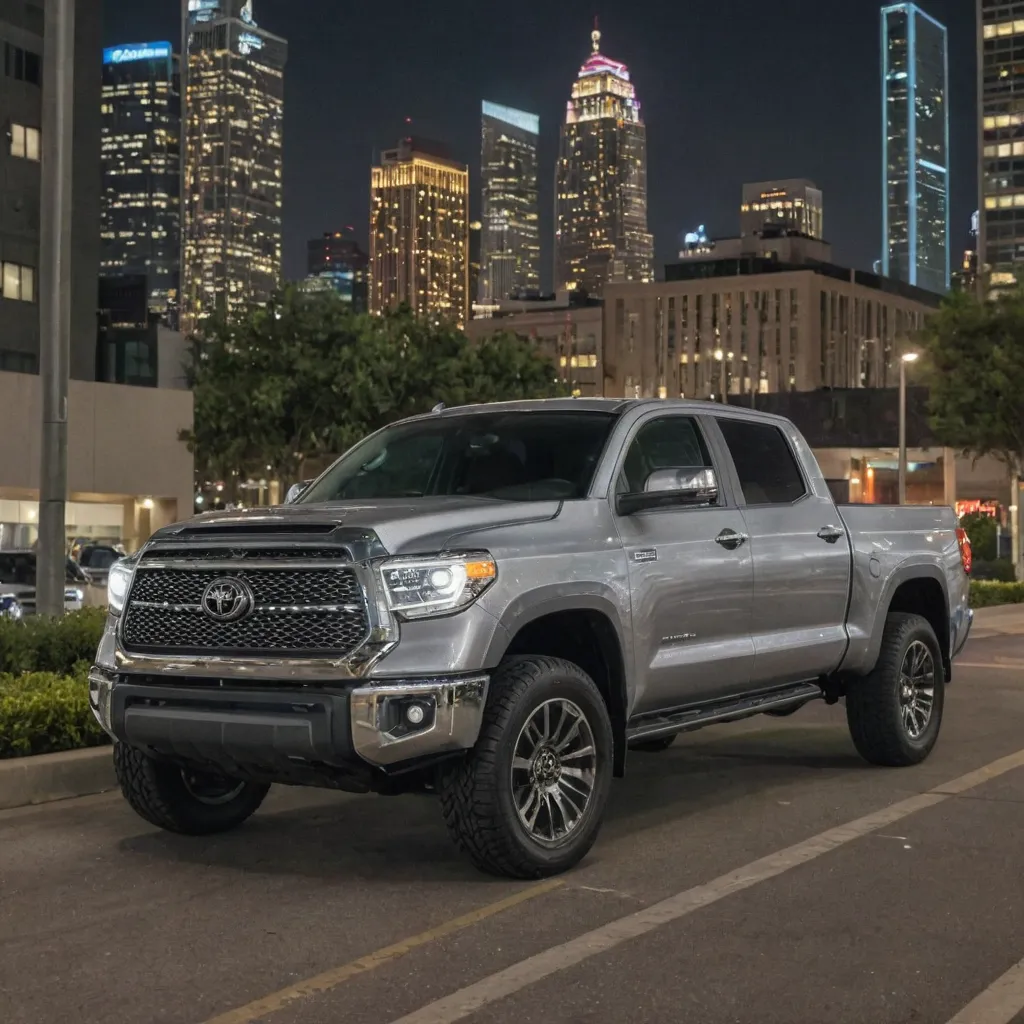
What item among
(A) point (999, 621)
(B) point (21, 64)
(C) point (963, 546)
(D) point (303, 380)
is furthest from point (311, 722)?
(B) point (21, 64)

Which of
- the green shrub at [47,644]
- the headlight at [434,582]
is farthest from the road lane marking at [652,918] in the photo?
the green shrub at [47,644]

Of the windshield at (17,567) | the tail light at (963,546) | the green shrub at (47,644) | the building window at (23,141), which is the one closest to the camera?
the tail light at (963,546)

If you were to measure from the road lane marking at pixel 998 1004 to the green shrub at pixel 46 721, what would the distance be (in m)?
5.37

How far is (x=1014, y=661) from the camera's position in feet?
57.4

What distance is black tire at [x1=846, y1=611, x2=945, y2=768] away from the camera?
9047mm

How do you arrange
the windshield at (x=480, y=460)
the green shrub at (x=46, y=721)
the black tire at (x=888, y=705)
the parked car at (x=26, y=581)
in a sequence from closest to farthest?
the windshield at (x=480, y=460)
the green shrub at (x=46, y=721)
the black tire at (x=888, y=705)
the parked car at (x=26, y=581)

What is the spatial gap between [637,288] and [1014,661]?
175 metres

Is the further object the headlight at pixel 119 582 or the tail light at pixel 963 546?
the tail light at pixel 963 546

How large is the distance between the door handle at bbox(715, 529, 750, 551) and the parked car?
544 inches

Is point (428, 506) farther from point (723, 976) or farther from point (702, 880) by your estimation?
point (723, 976)

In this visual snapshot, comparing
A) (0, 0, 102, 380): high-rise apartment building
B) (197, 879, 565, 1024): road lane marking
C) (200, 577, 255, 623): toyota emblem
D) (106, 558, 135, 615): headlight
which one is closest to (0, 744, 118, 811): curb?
(106, 558, 135, 615): headlight

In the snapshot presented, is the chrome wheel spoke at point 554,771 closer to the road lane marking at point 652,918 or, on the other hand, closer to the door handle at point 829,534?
the road lane marking at point 652,918

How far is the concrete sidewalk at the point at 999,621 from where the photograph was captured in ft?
73.6

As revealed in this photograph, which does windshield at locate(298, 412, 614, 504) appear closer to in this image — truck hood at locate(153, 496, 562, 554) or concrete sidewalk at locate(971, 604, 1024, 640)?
truck hood at locate(153, 496, 562, 554)
